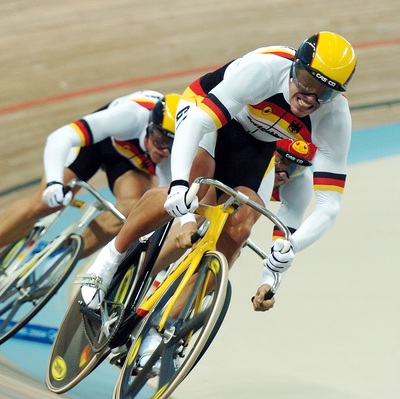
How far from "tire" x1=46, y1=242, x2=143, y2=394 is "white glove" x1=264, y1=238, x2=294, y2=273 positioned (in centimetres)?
59

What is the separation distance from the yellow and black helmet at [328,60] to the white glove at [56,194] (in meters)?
1.42

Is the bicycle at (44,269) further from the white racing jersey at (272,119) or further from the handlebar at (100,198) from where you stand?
the white racing jersey at (272,119)

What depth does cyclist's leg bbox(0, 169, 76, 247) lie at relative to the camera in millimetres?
4148

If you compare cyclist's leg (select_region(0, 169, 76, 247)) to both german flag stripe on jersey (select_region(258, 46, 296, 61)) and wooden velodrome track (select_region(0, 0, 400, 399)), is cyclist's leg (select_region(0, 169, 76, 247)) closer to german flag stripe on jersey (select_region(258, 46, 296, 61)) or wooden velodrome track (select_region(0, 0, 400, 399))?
wooden velodrome track (select_region(0, 0, 400, 399))

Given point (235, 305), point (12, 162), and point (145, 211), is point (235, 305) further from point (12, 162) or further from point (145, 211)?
point (12, 162)

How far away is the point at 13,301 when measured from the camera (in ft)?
13.7

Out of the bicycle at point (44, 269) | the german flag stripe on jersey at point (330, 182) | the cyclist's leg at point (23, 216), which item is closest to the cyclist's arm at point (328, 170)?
the german flag stripe on jersey at point (330, 182)

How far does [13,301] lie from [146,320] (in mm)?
1444

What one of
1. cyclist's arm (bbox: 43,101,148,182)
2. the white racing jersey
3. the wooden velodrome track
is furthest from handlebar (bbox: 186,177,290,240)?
cyclist's arm (bbox: 43,101,148,182)

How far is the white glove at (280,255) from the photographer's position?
2.91 metres

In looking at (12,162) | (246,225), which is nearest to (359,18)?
(12,162)

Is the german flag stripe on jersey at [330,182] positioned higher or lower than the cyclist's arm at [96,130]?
higher

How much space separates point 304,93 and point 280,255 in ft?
1.83

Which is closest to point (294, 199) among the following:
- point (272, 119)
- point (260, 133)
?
point (260, 133)
